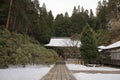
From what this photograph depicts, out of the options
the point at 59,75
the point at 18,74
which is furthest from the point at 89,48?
the point at 18,74

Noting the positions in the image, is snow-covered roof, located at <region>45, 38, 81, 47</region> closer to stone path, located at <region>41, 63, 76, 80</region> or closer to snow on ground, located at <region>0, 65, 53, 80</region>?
stone path, located at <region>41, 63, 76, 80</region>

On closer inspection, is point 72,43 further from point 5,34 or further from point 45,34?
point 5,34

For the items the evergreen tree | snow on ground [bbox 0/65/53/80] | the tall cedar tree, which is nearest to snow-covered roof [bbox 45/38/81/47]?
the tall cedar tree

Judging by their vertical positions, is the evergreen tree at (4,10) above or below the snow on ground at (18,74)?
above

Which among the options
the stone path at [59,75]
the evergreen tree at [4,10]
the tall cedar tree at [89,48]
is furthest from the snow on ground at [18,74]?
the tall cedar tree at [89,48]

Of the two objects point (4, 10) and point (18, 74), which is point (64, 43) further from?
point (18, 74)

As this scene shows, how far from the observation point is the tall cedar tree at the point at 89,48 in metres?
32.2

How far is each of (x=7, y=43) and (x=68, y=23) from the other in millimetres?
47534

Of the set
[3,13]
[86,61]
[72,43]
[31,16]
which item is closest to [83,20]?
[72,43]

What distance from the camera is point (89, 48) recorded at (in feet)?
107

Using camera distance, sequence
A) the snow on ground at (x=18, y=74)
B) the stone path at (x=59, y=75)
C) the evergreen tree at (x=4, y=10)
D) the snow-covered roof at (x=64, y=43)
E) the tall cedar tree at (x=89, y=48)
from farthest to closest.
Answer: the snow-covered roof at (x=64, y=43) < the tall cedar tree at (x=89, y=48) < the evergreen tree at (x=4, y=10) < the stone path at (x=59, y=75) < the snow on ground at (x=18, y=74)

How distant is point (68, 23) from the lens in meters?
64.6

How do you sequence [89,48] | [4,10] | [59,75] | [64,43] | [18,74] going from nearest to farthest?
[18,74]
[59,75]
[4,10]
[89,48]
[64,43]

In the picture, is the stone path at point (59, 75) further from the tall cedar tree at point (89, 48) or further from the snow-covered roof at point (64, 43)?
the snow-covered roof at point (64, 43)
